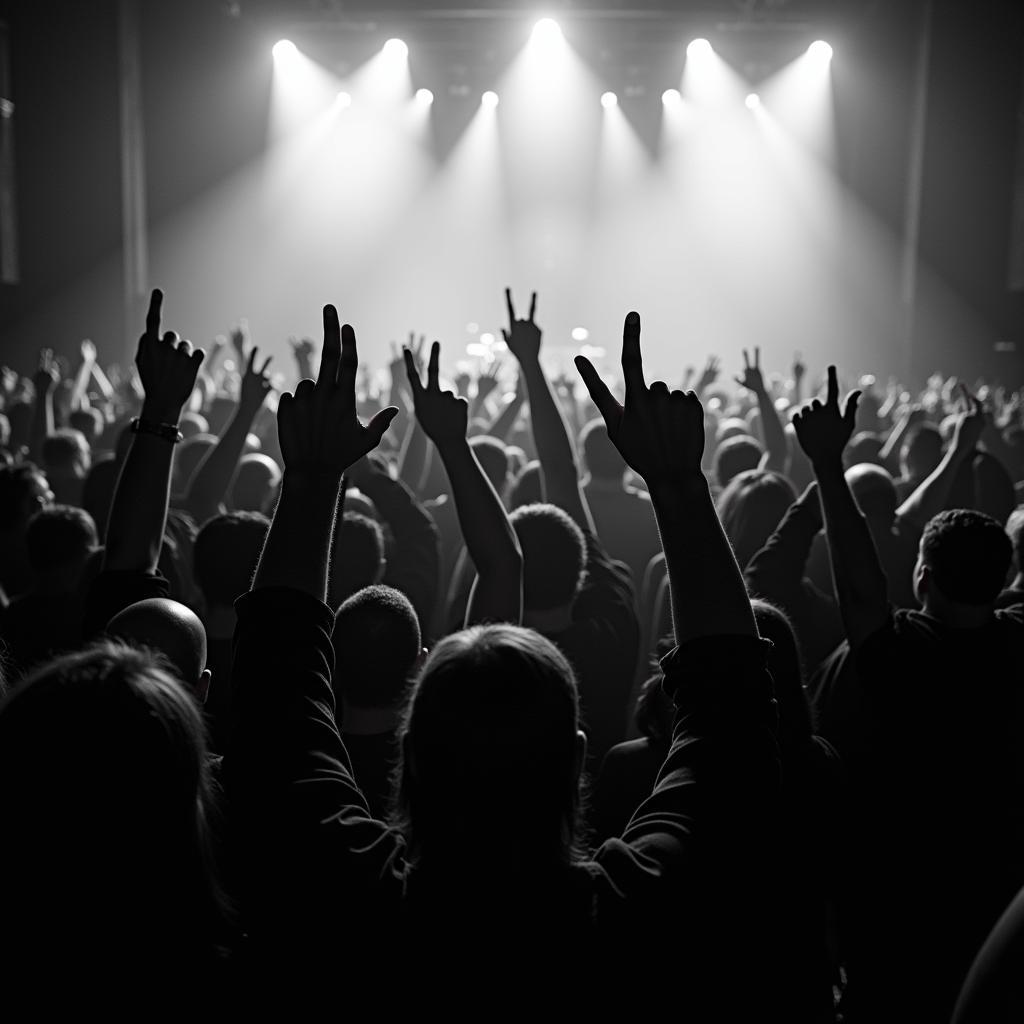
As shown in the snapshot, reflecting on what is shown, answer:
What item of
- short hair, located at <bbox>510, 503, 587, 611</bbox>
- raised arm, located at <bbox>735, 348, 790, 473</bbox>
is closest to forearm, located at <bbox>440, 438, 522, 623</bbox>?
short hair, located at <bbox>510, 503, 587, 611</bbox>

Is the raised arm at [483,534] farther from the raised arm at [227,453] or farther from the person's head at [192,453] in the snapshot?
the person's head at [192,453]

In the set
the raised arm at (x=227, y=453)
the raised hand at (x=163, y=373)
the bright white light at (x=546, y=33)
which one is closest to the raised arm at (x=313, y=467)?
the raised hand at (x=163, y=373)

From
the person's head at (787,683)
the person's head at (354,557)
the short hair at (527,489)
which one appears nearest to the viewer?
the person's head at (787,683)

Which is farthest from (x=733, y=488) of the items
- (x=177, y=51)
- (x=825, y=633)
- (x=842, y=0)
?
(x=177, y=51)

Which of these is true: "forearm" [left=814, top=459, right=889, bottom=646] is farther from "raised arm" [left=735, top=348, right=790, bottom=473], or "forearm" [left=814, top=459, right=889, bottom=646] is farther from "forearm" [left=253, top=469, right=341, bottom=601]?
"raised arm" [left=735, top=348, right=790, bottom=473]

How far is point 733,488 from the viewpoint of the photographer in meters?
4.02

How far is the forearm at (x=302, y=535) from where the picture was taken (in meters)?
1.41

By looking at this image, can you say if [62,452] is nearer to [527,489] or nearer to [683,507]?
[527,489]

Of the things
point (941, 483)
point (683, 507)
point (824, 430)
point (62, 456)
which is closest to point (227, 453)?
point (62, 456)

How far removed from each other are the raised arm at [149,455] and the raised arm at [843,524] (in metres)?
1.48

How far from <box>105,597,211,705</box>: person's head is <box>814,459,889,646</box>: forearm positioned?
1.47 metres

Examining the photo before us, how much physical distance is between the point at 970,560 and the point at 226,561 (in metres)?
1.99

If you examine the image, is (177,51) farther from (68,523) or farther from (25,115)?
(68,523)

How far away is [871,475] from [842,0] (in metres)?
15.6
